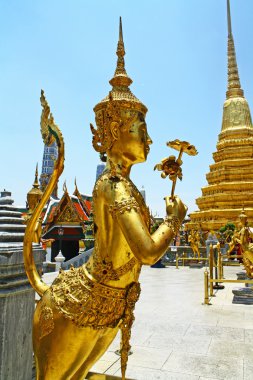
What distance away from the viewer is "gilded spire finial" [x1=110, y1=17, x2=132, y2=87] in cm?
248

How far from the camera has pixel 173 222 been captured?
2111 millimetres

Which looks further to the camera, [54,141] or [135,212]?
[54,141]

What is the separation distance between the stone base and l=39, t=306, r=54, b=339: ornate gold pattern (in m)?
7.40

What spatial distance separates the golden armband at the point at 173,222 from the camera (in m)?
2.09

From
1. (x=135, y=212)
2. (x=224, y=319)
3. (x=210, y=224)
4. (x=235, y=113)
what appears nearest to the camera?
(x=135, y=212)

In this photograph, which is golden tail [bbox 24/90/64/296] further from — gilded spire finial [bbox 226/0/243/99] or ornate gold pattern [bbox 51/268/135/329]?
gilded spire finial [bbox 226/0/243/99]

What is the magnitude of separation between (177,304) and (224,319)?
5.41 ft

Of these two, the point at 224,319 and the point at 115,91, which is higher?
the point at 115,91

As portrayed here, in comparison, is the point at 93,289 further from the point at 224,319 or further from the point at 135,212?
the point at 224,319

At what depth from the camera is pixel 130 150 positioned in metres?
2.24

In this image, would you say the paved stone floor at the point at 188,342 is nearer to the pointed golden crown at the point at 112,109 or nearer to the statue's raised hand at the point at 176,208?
the statue's raised hand at the point at 176,208

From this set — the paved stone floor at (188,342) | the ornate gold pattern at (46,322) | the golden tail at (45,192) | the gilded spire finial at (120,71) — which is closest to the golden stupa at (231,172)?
the paved stone floor at (188,342)

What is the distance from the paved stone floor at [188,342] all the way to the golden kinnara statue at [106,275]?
85.7 inches

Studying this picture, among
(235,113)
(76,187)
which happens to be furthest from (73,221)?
(235,113)
